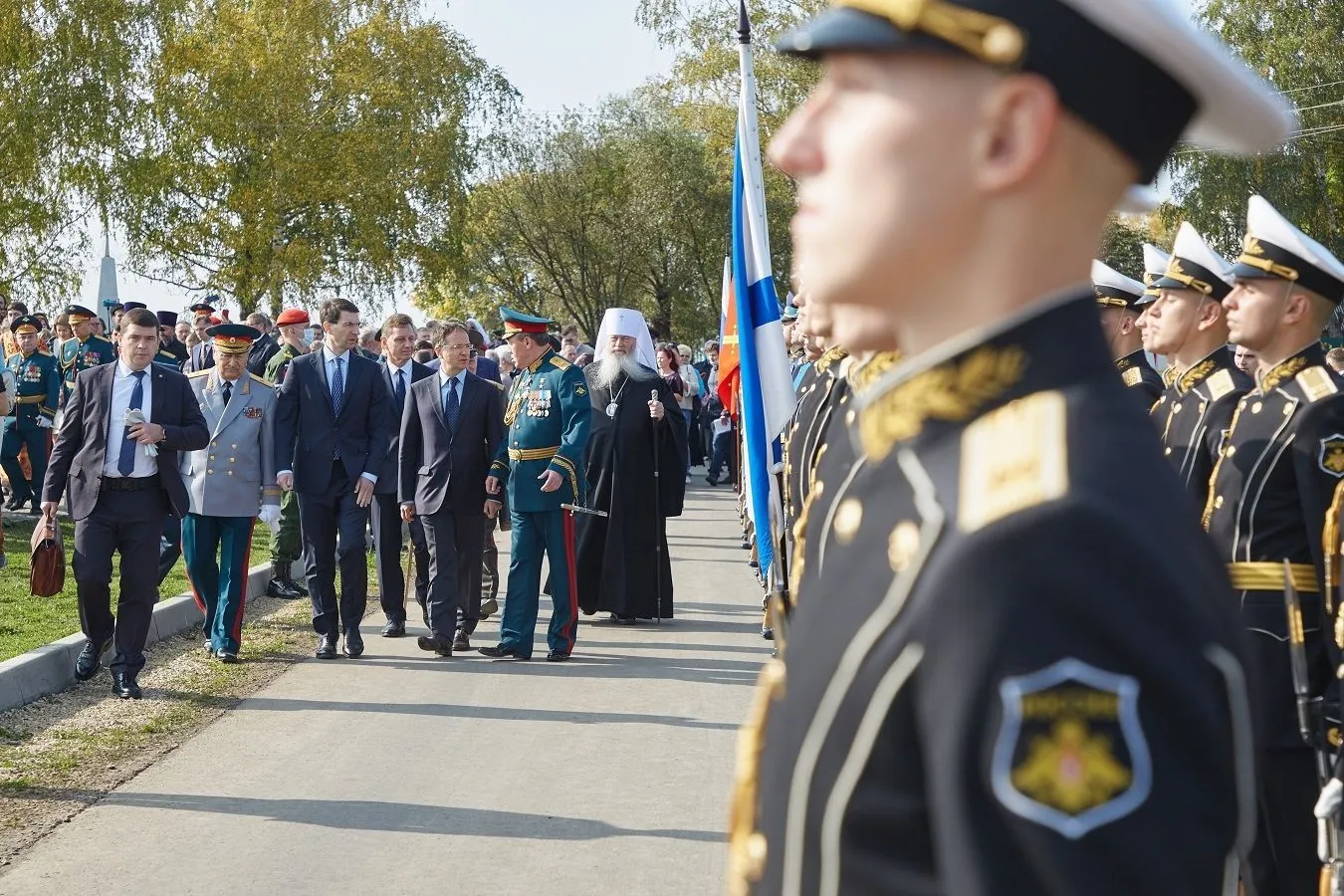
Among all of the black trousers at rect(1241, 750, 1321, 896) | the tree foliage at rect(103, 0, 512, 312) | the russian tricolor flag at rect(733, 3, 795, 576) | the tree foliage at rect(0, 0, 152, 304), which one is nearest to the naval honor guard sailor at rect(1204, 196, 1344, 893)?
the black trousers at rect(1241, 750, 1321, 896)

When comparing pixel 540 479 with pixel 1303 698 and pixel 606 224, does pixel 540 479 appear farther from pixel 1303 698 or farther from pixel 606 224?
pixel 606 224

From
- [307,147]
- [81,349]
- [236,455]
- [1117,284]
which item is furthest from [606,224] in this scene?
[1117,284]

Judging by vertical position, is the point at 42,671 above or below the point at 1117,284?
below

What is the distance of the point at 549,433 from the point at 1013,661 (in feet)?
31.3

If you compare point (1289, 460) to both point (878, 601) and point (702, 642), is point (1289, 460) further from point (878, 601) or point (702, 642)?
point (702, 642)

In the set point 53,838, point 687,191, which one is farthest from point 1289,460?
point 687,191

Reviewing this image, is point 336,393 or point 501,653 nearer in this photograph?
point 501,653

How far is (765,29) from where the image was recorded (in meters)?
42.4

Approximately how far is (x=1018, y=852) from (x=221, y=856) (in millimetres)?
5405

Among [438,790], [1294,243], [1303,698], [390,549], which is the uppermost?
[1294,243]

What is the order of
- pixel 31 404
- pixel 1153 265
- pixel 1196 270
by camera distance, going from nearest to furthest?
pixel 1196 270
pixel 1153 265
pixel 31 404

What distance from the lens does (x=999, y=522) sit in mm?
1200

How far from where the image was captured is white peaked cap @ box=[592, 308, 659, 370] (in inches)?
500

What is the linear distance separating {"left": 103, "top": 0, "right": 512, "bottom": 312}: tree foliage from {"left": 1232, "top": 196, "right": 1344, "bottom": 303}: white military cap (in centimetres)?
3201
